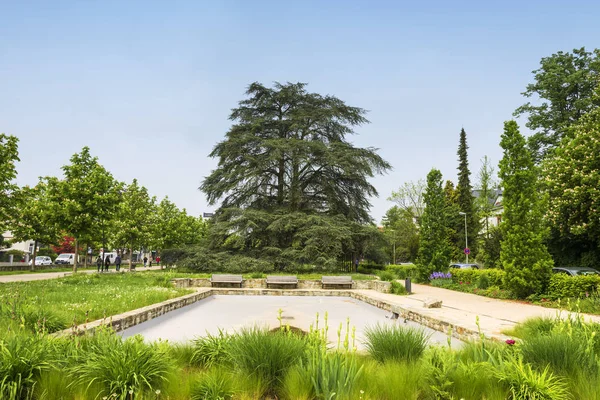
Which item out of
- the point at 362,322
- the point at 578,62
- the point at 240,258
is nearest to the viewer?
the point at 362,322

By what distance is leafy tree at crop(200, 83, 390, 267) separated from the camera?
2414cm

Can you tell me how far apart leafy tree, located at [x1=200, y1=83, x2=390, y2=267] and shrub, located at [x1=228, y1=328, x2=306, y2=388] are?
1885cm

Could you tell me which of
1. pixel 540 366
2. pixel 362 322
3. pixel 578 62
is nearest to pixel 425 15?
pixel 362 322

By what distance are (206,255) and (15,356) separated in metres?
20.3

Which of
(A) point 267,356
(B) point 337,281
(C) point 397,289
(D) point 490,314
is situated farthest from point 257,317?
(B) point 337,281

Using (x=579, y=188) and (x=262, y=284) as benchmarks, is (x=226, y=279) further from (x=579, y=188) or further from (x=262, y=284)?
(x=579, y=188)

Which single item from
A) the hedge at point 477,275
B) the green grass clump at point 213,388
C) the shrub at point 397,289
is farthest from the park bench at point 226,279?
the green grass clump at point 213,388

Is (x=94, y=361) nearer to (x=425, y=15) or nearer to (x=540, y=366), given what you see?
(x=540, y=366)

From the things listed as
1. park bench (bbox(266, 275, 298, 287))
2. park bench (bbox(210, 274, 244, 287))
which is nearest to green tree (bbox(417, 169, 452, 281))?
park bench (bbox(266, 275, 298, 287))

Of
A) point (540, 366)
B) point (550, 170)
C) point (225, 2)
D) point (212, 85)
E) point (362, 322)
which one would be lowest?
point (362, 322)

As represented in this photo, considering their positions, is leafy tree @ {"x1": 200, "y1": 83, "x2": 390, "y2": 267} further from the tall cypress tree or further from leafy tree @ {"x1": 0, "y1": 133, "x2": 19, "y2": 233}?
the tall cypress tree

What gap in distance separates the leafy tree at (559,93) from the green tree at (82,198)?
29728 mm

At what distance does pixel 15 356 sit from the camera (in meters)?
3.70

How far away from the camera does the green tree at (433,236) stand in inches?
933
